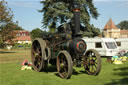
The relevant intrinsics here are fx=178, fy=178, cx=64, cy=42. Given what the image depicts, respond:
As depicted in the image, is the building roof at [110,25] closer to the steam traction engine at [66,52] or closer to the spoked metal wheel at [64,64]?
the steam traction engine at [66,52]

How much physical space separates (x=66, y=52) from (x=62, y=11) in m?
17.9

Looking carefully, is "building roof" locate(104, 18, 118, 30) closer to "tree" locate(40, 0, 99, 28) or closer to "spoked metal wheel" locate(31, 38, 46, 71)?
"tree" locate(40, 0, 99, 28)

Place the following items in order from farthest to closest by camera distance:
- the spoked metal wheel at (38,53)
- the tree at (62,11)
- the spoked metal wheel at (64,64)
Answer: the tree at (62,11), the spoked metal wheel at (38,53), the spoked metal wheel at (64,64)

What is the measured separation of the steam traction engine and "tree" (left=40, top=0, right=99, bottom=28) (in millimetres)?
15253

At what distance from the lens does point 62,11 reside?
80.2 ft

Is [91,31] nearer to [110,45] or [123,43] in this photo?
[123,43]

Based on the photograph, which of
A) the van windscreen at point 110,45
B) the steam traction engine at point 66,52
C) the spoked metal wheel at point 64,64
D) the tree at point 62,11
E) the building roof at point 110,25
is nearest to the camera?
the spoked metal wheel at point 64,64

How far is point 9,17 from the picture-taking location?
108 ft

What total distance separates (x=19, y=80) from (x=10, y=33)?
27100 mm

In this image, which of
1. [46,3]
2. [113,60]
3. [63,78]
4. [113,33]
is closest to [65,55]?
[63,78]

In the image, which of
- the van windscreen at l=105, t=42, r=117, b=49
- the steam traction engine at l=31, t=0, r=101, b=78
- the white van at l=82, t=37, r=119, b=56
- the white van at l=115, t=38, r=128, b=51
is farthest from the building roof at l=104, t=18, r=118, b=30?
the steam traction engine at l=31, t=0, r=101, b=78

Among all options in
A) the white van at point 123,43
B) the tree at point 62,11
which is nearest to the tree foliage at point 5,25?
the tree at point 62,11

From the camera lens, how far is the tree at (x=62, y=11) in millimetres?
24413

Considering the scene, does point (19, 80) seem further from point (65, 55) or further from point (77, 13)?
point (77, 13)
